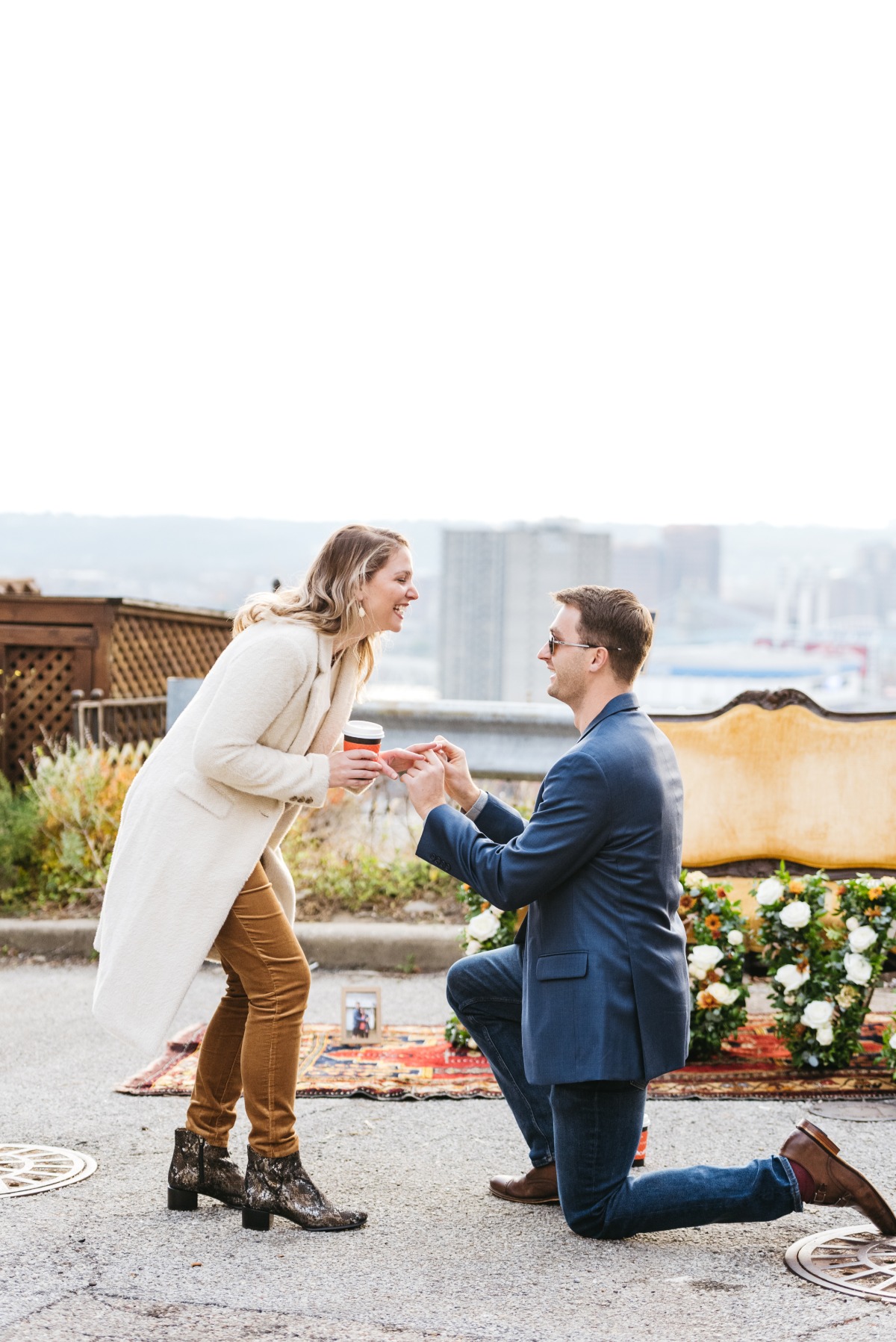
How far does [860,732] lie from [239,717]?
361 centimetres

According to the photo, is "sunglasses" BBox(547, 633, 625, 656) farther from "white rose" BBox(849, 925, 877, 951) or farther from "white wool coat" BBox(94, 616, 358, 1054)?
"white rose" BBox(849, 925, 877, 951)

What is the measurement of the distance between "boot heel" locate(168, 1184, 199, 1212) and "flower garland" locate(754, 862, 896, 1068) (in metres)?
2.44

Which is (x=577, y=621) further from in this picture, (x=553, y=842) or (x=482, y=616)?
(x=482, y=616)

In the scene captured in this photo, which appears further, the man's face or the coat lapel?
the coat lapel

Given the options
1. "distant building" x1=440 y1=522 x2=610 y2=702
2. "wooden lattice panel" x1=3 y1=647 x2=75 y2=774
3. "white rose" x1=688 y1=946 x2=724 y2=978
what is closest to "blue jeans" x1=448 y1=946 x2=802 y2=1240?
"white rose" x1=688 y1=946 x2=724 y2=978

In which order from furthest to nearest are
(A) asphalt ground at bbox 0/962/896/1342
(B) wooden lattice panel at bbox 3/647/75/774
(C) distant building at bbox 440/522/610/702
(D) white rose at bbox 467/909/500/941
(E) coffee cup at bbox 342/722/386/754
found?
(C) distant building at bbox 440/522/610/702 → (B) wooden lattice panel at bbox 3/647/75/774 → (D) white rose at bbox 467/909/500/941 → (E) coffee cup at bbox 342/722/386/754 → (A) asphalt ground at bbox 0/962/896/1342

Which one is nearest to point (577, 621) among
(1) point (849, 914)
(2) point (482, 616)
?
(1) point (849, 914)

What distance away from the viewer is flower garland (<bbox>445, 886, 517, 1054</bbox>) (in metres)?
5.73

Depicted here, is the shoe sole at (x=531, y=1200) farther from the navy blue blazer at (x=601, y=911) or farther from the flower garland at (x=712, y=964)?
the flower garland at (x=712, y=964)

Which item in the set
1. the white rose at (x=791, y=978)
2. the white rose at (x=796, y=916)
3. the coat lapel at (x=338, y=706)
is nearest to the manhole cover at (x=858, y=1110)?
the white rose at (x=791, y=978)

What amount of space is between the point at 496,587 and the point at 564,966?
7196 centimetres

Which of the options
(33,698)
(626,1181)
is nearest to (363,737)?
(626,1181)

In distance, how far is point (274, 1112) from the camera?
384 centimetres

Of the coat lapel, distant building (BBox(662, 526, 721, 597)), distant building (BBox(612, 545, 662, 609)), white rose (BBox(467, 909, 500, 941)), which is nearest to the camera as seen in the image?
the coat lapel
